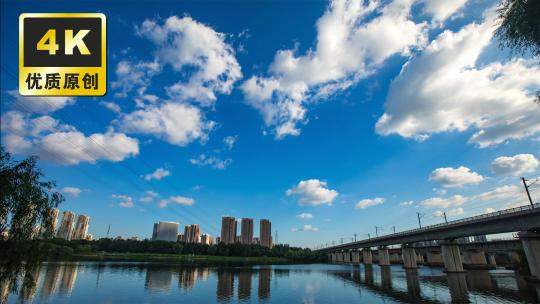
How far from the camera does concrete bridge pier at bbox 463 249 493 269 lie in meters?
104

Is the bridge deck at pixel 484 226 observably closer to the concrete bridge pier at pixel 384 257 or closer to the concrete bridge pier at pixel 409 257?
the concrete bridge pier at pixel 409 257

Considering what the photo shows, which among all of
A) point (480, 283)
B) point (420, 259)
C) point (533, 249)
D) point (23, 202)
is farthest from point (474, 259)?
point (23, 202)

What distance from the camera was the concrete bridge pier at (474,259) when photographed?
103925 mm

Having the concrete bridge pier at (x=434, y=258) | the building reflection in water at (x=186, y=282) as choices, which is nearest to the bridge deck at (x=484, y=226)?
the concrete bridge pier at (x=434, y=258)

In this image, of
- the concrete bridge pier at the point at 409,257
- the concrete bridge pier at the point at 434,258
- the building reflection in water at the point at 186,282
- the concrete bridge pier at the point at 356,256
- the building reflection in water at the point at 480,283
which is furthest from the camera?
the concrete bridge pier at the point at 356,256

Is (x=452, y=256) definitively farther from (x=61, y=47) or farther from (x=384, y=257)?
(x=61, y=47)

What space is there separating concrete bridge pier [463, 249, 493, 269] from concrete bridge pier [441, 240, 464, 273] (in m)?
31.6

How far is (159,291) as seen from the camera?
4775 centimetres

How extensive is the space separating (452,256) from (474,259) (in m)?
37.6

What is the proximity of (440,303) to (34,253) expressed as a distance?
156 feet

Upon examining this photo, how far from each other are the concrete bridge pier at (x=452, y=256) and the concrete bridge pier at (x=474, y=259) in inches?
1244

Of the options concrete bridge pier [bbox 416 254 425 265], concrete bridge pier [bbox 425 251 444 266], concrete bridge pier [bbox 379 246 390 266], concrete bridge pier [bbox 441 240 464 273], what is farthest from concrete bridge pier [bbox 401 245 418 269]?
concrete bridge pier [bbox 416 254 425 265]

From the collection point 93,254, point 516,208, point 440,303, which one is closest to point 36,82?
point 440,303

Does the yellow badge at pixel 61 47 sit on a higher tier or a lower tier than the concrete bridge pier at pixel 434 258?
higher
